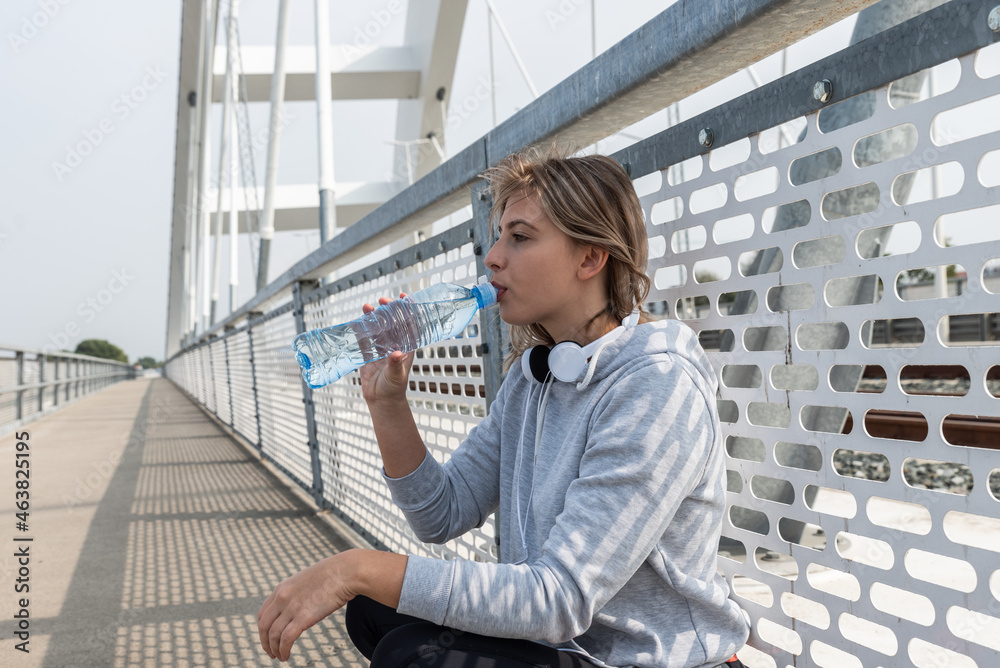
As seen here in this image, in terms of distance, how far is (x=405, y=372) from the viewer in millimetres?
1758

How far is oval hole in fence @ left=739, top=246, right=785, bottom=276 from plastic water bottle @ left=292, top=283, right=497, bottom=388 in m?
0.70

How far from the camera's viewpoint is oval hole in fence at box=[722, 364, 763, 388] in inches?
58.1

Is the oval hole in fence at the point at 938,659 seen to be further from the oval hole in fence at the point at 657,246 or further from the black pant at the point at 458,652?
the oval hole in fence at the point at 657,246

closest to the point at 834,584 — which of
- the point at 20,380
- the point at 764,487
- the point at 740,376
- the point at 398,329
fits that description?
the point at 764,487

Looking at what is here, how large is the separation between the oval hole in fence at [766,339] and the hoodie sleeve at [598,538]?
0.20 metres

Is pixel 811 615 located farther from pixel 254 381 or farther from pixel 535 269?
pixel 254 381

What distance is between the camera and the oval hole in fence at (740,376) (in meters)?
1.48

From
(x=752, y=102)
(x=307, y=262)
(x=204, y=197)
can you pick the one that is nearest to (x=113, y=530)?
(x=307, y=262)

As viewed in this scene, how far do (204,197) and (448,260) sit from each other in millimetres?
23309

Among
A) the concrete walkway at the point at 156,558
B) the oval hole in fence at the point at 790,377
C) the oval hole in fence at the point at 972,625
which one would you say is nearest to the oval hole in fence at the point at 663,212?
the oval hole in fence at the point at 790,377

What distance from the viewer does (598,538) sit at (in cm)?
117

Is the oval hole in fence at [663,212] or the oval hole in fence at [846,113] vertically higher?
the oval hole in fence at [846,113]

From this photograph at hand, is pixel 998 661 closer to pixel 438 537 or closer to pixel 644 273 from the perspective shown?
pixel 644 273

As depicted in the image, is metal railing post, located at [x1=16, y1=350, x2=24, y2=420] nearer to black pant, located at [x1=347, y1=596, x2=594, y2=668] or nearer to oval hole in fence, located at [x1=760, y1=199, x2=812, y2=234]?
black pant, located at [x1=347, y1=596, x2=594, y2=668]
